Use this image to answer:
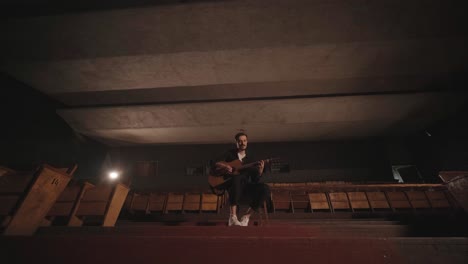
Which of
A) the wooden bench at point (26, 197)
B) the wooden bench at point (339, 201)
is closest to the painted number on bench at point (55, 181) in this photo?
the wooden bench at point (26, 197)

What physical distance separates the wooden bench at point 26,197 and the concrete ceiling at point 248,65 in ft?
11.2

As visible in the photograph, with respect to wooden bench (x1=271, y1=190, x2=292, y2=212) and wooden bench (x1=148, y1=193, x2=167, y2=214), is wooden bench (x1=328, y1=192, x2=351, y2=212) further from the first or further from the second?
wooden bench (x1=148, y1=193, x2=167, y2=214)

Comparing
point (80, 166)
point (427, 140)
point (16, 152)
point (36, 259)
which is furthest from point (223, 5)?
point (427, 140)

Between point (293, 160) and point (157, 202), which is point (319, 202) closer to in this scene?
point (293, 160)

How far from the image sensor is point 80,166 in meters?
6.91

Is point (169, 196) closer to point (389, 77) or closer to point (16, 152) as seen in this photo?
point (16, 152)

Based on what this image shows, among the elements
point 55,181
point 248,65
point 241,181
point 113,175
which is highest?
point 248,65

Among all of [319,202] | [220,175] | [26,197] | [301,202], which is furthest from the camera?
[301,202]

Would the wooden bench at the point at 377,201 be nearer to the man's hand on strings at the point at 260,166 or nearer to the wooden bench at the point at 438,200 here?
the wooden bench at the point at 438,200

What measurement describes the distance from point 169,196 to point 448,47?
8066 millimetres

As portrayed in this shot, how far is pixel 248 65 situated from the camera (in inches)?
200

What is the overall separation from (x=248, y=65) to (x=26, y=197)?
459cm

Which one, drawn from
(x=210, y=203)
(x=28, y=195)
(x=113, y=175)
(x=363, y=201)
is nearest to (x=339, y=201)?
(x=363, y=201)

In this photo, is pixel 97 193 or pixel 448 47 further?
pixel 448 47
